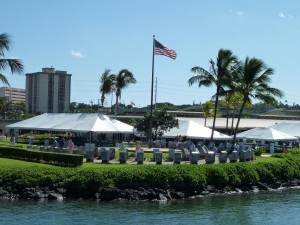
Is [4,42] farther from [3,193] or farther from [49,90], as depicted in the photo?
[49,90]

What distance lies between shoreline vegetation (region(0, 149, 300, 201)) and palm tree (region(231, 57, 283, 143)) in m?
14.1

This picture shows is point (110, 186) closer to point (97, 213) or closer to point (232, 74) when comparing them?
point (97, 213)

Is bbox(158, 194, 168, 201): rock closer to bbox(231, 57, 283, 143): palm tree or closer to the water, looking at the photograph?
the water

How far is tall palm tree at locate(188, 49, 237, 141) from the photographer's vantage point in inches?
1828

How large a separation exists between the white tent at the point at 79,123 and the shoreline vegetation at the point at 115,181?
13840mm

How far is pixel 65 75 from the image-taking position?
536 feet

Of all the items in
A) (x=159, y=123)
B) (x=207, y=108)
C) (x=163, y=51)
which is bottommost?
(x=159, y=123)

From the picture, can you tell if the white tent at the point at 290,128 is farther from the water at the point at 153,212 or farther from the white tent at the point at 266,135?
the water at the point at 153,212

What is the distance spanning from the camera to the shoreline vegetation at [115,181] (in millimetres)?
26750

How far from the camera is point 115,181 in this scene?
89.8ft

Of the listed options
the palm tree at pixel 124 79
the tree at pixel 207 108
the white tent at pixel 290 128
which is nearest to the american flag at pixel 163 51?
the palm tree at pixel 124 79

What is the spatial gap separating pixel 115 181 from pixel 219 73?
2231 cm

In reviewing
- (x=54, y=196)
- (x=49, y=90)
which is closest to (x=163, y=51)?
(x=54, y=196)

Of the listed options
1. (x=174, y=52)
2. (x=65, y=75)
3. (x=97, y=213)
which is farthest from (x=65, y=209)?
(x=65, y=75)
